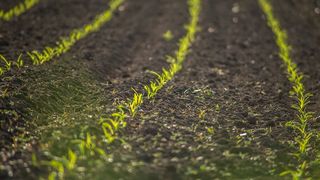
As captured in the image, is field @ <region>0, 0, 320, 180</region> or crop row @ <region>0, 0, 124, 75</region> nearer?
field @ <region>0, 0, 320, 180</region>

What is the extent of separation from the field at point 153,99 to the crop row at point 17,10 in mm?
48

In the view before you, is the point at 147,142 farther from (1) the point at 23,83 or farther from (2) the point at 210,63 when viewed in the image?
(2) the point at 210,63

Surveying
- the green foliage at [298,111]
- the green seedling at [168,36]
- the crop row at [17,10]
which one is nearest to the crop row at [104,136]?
the green foliage at [298,111]

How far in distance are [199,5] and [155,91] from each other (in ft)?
23.3

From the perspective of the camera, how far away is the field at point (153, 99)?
357 cm

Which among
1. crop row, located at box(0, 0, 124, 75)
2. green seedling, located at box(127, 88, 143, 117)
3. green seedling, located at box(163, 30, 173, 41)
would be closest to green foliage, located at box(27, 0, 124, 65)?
crop row, located at box(0, 0, 124, 75)

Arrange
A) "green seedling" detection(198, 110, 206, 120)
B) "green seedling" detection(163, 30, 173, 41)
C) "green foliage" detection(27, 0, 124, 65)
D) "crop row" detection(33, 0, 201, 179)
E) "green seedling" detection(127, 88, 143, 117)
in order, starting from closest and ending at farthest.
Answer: "crop row" detection(33, 0, 201, 179)
"green seedling" detection(127, 88, 143, 117)
"green seedling" detection(198, 110, 206, 120)
"green foliage" detection(27, 0, 124, 65)
"green seedling" detection(163, 30, 173, 41)

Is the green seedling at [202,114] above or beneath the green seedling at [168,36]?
beneath

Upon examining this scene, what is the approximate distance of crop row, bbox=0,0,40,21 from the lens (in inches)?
321

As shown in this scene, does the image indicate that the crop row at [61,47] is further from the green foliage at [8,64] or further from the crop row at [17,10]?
the crop row at [17,10]

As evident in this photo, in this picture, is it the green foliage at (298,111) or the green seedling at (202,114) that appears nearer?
the green foliage at (298,111)

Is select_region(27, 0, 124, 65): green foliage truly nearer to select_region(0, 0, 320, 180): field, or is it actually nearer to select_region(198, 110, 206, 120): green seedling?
select_region(0, 0, 320, 180): field

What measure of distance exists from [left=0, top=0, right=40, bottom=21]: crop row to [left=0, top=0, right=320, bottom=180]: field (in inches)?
1.9

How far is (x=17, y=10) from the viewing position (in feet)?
28.6
